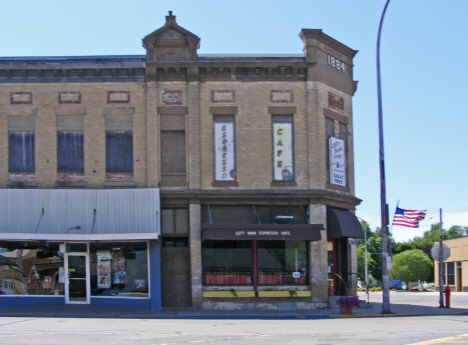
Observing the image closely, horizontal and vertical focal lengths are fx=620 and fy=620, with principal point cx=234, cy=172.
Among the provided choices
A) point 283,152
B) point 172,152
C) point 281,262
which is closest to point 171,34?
point 172,152

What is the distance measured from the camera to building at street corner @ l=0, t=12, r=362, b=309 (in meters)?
23.0

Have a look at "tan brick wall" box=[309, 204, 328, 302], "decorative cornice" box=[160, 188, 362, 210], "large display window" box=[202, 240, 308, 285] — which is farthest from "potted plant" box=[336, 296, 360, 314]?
"decorative cornice" box=[160, 188, 362, 210]

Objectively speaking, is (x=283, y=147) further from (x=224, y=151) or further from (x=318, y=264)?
(x=318, y=264)

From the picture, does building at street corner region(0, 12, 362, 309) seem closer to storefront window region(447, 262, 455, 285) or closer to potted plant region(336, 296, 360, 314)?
potted plant region(336, 296, 360, 314)

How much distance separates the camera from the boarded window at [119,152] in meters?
23.8

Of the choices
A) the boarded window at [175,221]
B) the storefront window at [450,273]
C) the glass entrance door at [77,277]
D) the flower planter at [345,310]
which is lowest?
the storefront window at [450,273]

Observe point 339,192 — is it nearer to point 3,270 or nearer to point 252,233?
point 252,233

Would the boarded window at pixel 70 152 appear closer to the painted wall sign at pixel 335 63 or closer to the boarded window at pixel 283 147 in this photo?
the boarded window at pixel 283 147

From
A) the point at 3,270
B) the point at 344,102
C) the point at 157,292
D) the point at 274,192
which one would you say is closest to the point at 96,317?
the point at 157,292

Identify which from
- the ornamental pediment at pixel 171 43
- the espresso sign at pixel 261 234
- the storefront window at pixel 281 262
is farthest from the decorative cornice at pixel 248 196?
the ornamental pediment at pixel 171 43

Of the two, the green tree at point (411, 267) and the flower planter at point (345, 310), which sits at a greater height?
the flower planter at point (345, 310)

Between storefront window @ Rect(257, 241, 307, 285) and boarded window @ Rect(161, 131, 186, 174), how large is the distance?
169 inches

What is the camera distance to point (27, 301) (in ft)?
74.8

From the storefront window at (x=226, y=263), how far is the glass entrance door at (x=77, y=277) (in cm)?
448
